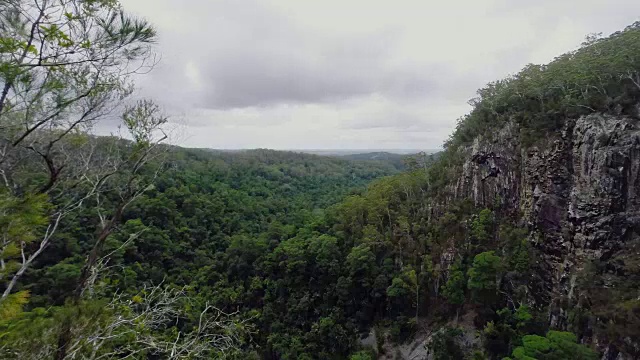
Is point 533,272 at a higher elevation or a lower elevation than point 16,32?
lower

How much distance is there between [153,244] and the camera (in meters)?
25.5

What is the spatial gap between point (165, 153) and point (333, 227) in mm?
19594

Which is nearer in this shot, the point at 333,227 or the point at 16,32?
the point at 16,32

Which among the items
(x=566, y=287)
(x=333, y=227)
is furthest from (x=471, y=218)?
(x=333, y=227)

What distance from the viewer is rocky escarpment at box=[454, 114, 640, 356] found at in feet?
38.2

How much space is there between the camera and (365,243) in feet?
66.2

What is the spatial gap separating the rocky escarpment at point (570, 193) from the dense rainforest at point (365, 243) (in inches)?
2.3

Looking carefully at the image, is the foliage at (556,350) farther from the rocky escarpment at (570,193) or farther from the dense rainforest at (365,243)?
the rocky escarpment at (570,193)

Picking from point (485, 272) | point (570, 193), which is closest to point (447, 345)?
point (485, 272)

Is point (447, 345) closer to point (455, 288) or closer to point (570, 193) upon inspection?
point (455, 288)

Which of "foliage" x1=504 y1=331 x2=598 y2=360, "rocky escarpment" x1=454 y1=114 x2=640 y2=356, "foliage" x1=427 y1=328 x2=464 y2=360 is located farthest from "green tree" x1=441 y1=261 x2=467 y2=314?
"foliage" x1=504 y1=331 x2=598 y2=360

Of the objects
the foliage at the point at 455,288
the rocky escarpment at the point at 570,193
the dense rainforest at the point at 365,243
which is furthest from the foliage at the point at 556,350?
the foliage at the point at 455,288

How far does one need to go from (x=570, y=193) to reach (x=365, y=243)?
10046mm

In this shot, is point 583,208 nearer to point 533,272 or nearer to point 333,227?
point 533,272
